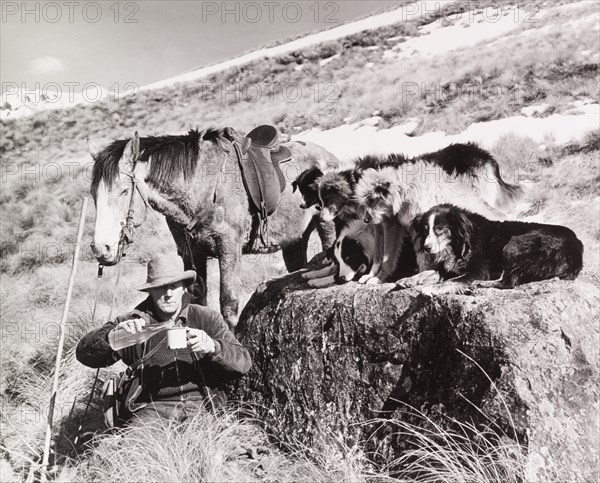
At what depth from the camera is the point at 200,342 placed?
14.6 ft

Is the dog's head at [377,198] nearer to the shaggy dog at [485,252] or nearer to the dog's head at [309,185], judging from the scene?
the shaggy dog at [485,252]

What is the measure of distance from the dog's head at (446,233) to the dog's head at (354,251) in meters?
0.68

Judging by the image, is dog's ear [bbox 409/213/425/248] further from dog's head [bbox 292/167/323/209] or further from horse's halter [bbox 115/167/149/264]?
horse's halter [bbox 115/167/149/264]

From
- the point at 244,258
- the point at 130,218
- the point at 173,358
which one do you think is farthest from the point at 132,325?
the point at 244,258

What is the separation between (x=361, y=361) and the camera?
14.6ft

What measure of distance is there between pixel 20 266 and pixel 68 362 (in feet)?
28.0

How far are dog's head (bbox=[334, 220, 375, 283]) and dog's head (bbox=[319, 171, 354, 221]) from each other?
0.19m

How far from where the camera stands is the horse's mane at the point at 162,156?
19.9ft

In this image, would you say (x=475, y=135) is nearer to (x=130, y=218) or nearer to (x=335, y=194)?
(x=335, y=194)

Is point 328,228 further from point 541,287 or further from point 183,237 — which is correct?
point 541,287

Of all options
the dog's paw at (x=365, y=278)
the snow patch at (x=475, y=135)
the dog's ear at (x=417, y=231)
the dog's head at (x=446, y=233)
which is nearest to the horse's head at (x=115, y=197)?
the dog's paw at (x=365, y=278)

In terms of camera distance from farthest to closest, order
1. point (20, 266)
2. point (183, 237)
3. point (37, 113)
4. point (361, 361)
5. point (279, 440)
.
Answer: point (37, 113) → point (20, 266) → point (183, 237) → point (279, 440) → point (361, 361)

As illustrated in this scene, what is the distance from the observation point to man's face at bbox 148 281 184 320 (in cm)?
495

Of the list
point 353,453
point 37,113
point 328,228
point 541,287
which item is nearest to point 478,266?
point 541,287
